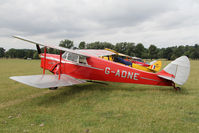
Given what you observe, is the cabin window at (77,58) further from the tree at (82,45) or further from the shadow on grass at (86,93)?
the tree at (82,45)

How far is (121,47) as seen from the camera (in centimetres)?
7062

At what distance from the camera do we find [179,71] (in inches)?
215

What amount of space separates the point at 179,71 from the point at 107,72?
2895mm

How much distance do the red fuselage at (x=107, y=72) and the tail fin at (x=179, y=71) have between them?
377 millimetres

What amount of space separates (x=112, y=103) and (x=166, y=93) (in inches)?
96.0

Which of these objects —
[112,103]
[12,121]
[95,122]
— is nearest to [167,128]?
[95,122]

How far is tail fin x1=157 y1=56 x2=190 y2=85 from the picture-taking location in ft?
17.5

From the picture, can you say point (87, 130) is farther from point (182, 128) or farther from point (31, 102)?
point (31, 102)

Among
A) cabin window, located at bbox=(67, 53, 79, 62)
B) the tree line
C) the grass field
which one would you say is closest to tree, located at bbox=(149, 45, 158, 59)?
the tree line

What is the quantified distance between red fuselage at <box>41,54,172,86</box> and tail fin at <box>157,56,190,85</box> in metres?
0.38

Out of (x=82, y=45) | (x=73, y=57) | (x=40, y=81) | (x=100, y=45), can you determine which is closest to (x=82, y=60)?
(x=73, y=57)

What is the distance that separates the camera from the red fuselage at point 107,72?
234 inches

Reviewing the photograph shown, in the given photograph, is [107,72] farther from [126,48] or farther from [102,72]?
[126,48]

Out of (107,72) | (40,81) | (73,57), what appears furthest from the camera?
(73,57)
